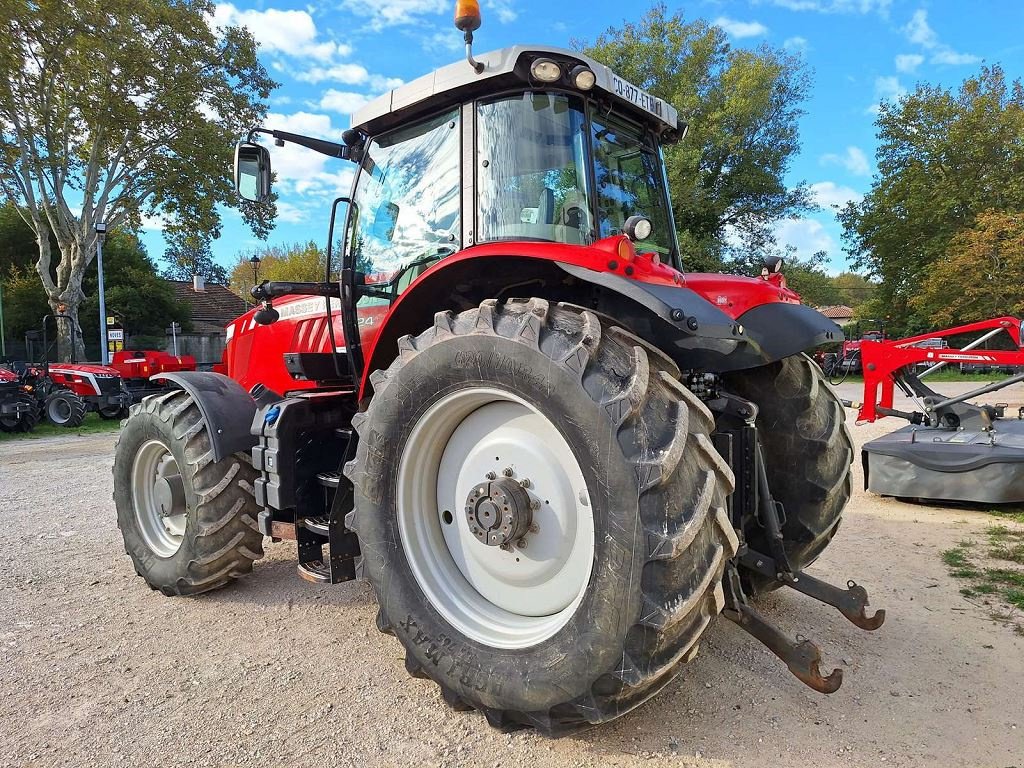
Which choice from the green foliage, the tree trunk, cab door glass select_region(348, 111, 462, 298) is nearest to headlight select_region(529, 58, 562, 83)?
cab door glass select_region(348, 111, 462, 298)

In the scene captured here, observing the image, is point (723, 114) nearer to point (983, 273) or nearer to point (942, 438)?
point (983, 273)

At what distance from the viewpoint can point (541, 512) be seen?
244 centimetres

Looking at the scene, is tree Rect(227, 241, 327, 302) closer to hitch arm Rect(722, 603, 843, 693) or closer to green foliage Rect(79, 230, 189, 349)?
green foliage Rect(79, 230, 189, 349)

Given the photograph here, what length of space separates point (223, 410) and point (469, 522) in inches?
76.7

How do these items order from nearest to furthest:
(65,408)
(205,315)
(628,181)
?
1. (628,181)
2. (65,408)
3. (205,315)

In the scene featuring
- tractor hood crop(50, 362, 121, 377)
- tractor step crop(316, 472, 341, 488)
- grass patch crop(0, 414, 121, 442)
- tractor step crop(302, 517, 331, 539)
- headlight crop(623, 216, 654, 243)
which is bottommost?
grass patch crop(0, 414, 121, 442)

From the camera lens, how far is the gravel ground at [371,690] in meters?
2.36

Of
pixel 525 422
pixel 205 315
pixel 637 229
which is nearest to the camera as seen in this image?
pixel 637 229

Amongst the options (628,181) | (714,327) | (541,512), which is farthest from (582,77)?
(541,512)

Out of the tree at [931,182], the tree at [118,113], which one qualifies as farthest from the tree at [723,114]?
the tree at [118,113]

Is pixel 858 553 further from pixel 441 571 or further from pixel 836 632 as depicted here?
pixel 441 571

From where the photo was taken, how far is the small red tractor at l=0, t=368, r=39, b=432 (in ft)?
40.5

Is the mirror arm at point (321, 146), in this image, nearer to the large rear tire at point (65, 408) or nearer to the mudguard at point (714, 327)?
the mudguard at point (714, 327)

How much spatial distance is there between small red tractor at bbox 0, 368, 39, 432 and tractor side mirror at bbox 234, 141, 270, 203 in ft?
39.0
